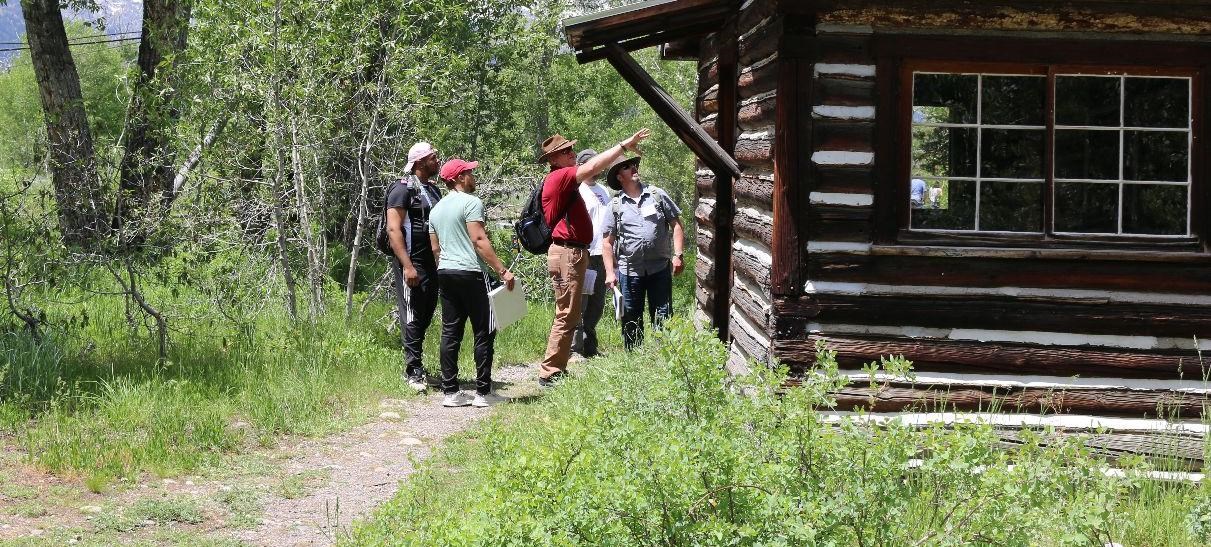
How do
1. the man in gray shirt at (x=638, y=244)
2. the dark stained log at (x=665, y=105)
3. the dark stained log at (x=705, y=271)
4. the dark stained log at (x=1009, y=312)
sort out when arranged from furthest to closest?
the man in gray shirt at (x=638, y=244) < the dark stained log at (x=705, y=271) < the dark stained log at (x=665, y=105) < the dark stained log at (x=1009, y=312)

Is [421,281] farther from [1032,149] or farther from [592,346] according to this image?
[1032,149]

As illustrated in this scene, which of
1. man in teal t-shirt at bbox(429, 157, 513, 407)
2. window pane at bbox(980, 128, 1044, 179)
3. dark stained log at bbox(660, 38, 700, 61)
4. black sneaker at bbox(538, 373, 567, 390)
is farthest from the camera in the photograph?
dark stained log at bbox(660, 38, 700, 61)

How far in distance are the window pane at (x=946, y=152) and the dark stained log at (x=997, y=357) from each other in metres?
1.96

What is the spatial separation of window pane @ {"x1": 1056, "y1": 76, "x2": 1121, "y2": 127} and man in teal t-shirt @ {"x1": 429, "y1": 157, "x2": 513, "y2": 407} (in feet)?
13.6

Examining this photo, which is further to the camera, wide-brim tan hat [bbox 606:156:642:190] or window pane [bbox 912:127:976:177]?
wide-brim tan hat [bbox 606:156:642:190]

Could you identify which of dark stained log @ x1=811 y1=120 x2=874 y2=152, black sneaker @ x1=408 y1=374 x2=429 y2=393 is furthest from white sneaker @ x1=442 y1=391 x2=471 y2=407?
dark stained log @ x1=811 y1=120 x2=874 y2=152

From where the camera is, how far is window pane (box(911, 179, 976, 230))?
342 inches

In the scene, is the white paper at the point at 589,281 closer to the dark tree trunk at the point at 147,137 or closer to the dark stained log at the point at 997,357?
the dark tree trunk at the point at 147,137

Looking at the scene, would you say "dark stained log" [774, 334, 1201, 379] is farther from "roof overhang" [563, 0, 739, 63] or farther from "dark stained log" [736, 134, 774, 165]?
"roof overhang" [563, 0, 739, 63]

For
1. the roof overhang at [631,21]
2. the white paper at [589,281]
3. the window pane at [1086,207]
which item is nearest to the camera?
the roof overhang at [631,21]

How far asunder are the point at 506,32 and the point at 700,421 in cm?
1277

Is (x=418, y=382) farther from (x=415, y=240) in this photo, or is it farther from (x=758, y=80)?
(x=758, y=80)

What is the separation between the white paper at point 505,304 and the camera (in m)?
9.06

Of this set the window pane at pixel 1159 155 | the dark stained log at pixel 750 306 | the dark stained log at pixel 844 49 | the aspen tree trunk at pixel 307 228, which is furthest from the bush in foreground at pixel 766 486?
the aspen tree trunk at pixel 307 228
